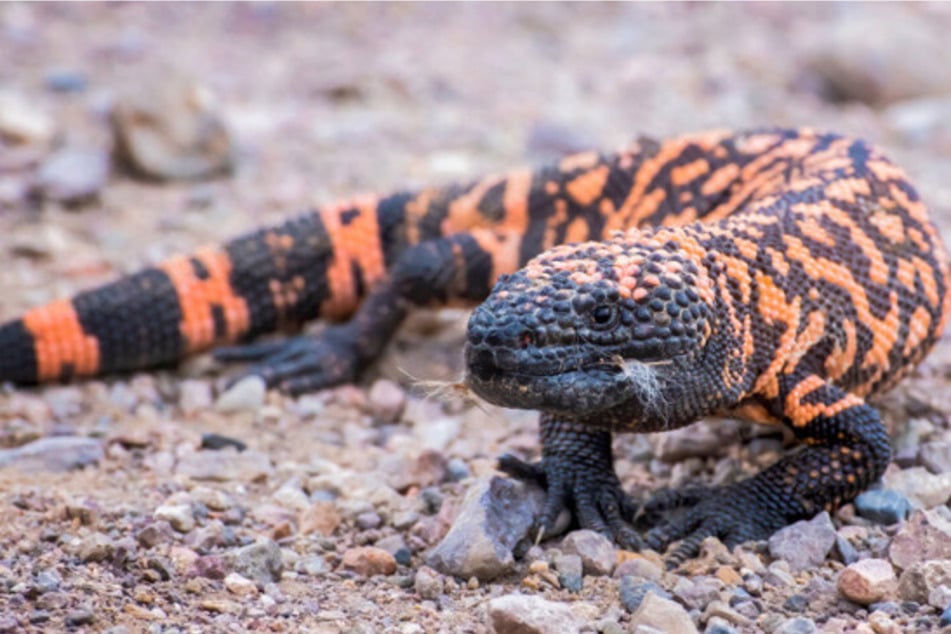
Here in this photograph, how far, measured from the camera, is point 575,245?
2369 mm

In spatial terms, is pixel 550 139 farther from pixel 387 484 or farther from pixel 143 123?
pixel 387 484

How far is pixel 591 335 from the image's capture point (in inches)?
86.4

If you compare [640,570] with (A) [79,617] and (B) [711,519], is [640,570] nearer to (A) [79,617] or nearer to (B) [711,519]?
(B) [711,519]

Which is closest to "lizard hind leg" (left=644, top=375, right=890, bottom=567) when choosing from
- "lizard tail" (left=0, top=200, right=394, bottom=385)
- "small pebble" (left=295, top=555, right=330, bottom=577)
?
"small pebble" (left=295, top=555, right=330, bottom=577)

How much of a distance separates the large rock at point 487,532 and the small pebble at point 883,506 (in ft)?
2.30

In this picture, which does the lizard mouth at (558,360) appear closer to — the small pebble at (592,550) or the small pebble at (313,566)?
the small pebble at (592,550)

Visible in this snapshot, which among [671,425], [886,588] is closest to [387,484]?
[671,425]

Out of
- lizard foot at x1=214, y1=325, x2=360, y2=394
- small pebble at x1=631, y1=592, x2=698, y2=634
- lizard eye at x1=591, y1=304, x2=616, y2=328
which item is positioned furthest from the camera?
lizard foot at x1=214, y1=325, x2=360, y2=394

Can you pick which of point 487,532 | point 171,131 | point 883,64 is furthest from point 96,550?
point 883,64

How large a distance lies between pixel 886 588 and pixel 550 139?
3546mm

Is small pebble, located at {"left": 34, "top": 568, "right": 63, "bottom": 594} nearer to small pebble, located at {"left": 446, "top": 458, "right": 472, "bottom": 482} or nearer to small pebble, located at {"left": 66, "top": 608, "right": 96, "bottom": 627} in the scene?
small pebble, located at {"left": 66, "top": 608, "right": 96, "bottom": 627}

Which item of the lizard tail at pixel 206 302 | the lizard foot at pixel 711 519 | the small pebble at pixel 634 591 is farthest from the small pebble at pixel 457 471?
the lizard tail at pixel 206 302

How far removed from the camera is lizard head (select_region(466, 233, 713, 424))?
2.16 m

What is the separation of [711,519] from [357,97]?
4031 millimetres
